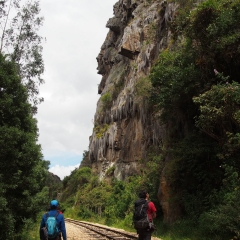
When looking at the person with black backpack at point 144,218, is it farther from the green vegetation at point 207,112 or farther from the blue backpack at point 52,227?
the green vegetation at point 207,112

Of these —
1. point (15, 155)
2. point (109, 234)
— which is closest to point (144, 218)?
point (15, 155)

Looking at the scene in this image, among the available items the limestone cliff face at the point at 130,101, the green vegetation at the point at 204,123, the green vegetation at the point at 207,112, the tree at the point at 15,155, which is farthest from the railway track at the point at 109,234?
the limestone cliff face at the point at 130,101

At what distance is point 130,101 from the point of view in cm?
3775

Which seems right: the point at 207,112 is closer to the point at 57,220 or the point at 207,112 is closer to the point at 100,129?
the point at 57,220

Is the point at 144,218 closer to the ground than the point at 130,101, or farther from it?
closer to the ground

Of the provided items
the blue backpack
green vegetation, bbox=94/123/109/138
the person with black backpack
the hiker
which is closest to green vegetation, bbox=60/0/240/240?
the person with black backpack

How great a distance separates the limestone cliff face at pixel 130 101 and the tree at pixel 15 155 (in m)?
16.9

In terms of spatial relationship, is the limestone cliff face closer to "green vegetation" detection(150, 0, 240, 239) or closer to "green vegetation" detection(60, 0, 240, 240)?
"green vegetation" detection(60, 0, 240, 240)

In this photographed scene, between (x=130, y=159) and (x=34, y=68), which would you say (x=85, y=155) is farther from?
(x=34, y=68)

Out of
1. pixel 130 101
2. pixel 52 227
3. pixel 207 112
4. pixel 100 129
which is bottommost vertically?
pixel 52 227

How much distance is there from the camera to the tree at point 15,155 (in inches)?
405

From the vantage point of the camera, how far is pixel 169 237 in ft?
37.8

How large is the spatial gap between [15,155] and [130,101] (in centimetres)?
2781

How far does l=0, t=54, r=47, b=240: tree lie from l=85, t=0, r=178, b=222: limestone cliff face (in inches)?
667
